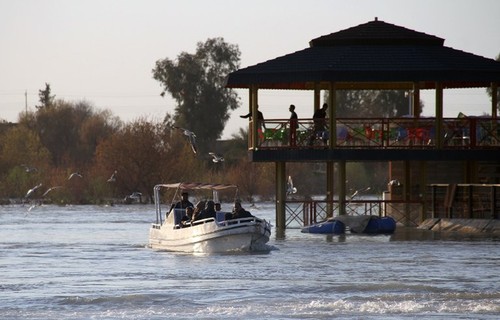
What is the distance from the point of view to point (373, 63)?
54594 mm

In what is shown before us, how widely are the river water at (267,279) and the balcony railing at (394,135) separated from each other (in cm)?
284

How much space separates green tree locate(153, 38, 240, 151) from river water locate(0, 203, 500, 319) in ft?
220

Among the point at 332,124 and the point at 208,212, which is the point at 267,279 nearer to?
the point at 208,212

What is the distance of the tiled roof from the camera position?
177 feet

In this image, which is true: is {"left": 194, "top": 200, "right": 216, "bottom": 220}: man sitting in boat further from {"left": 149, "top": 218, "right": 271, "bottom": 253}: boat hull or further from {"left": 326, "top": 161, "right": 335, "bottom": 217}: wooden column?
{"left": 326, "top": 161, "right": 335, "bottom": 217}: wooden column

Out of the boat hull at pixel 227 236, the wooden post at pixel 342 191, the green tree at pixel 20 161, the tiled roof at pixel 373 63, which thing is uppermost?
the tiled roof at pixel 373 63

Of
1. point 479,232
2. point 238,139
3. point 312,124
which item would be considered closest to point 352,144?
point 312,124

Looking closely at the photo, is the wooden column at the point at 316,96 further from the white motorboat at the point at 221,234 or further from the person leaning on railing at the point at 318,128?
the white motorboat at the point at 221,234

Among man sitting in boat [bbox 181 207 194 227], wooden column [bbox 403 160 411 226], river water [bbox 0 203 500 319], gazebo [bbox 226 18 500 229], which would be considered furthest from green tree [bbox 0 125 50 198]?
man sitting in boat [bbox 181 207 194 227]

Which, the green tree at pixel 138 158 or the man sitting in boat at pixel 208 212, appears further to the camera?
the green tree at pixel 138 158

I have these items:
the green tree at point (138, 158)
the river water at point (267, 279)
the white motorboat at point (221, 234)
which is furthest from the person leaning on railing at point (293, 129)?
the green tree at point (138, 158)

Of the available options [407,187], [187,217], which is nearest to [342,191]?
[407,187]

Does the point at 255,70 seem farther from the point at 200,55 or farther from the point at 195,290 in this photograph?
the point at 200,55

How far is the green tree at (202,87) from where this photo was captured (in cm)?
12362
